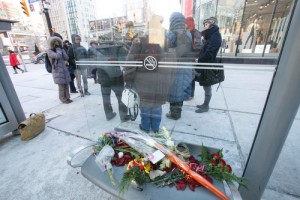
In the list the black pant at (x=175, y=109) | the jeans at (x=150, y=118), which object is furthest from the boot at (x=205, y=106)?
the jeans at (x=150, y=118)

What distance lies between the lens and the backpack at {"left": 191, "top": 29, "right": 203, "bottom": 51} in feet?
6.17

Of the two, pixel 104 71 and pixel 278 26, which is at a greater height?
pixel 278 26

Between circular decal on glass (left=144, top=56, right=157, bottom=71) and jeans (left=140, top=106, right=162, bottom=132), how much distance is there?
0.80 meters

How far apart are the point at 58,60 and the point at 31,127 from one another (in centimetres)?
199

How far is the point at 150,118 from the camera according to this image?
8.37 ft

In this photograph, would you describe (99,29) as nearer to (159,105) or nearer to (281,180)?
(159,105)

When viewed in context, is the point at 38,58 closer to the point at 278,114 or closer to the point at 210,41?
the point at 210,41

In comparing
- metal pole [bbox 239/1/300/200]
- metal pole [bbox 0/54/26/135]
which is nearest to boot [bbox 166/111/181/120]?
metal pole [bbox 239/1/300/200]

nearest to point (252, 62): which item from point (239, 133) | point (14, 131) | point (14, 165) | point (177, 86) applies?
point (177, 86)

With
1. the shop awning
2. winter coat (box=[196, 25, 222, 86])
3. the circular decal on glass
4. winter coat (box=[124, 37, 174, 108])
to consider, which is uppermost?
the shop awning

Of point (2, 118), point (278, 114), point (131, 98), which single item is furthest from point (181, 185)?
point (2, 118)

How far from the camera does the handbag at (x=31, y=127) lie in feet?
9.08

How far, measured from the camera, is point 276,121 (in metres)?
1.19

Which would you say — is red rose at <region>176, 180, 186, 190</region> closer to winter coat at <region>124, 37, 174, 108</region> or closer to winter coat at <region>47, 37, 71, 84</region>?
winter coat at <region>124, 37, 174, 108</region>
